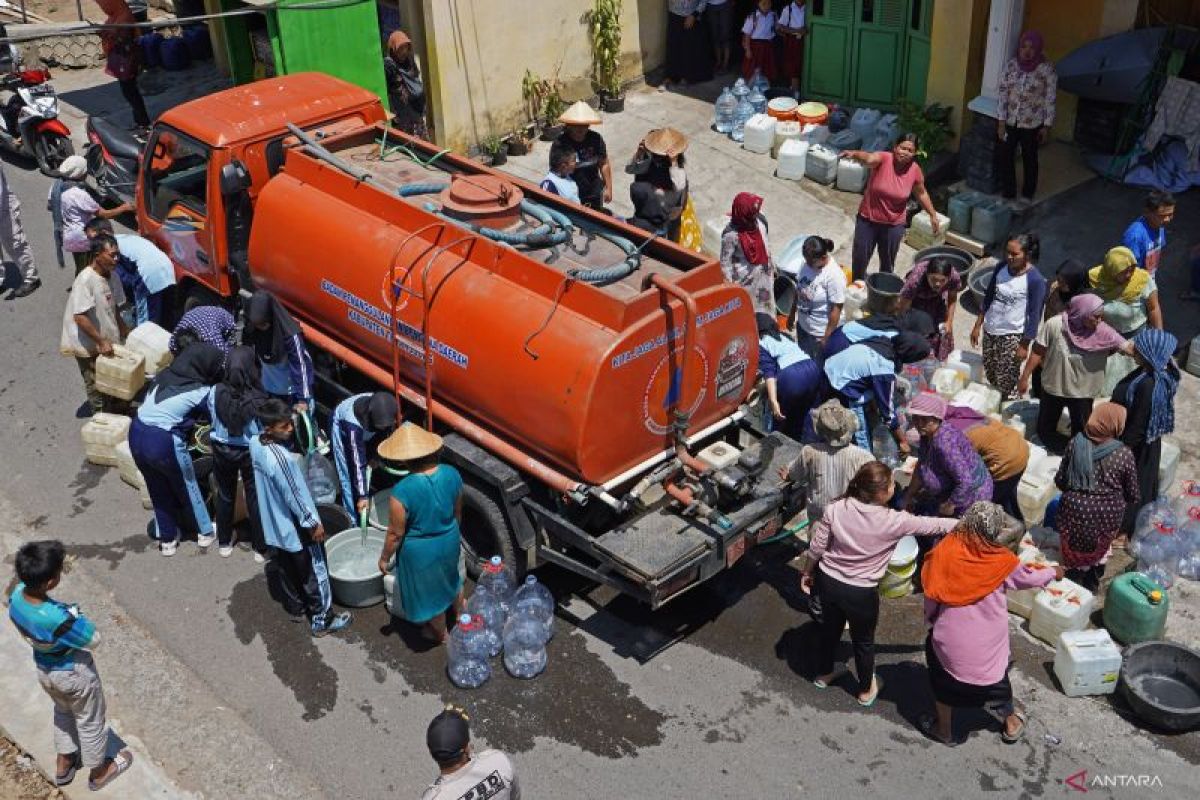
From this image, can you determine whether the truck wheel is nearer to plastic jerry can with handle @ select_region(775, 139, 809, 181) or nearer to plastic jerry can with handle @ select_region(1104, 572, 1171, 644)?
plastic jerry can with handle @ select_region(1104, 572, 1171, 644)

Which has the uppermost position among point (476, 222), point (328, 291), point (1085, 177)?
point (476, 222)

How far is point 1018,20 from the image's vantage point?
11.8 m

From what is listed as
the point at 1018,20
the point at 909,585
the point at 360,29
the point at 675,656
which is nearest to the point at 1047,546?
the point at 909,585

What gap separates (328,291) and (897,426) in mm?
3967

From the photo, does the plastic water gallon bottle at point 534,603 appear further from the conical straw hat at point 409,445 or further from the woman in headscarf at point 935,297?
the woman in headscarf at point 935,297

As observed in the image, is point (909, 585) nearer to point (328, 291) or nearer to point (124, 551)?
point (328, 291)

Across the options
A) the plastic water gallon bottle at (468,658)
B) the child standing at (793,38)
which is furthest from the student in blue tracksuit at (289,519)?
the child standing at (793,38)

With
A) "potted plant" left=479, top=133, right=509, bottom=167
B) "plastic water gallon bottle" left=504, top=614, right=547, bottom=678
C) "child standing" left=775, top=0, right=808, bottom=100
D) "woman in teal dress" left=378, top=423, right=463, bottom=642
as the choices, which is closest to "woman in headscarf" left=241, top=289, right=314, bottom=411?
"woman in teal dress" left=378, top=423, right=463, bottom=642

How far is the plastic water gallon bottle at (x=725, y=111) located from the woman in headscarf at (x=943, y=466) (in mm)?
7660

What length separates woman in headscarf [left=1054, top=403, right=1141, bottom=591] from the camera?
7.23 meters

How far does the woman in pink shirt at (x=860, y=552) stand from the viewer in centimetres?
648

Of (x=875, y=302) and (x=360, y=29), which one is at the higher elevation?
(x=360, y=29)

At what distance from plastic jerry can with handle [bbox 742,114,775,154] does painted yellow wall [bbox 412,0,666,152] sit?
2340mm

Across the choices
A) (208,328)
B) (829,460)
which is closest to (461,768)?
(829,460)
